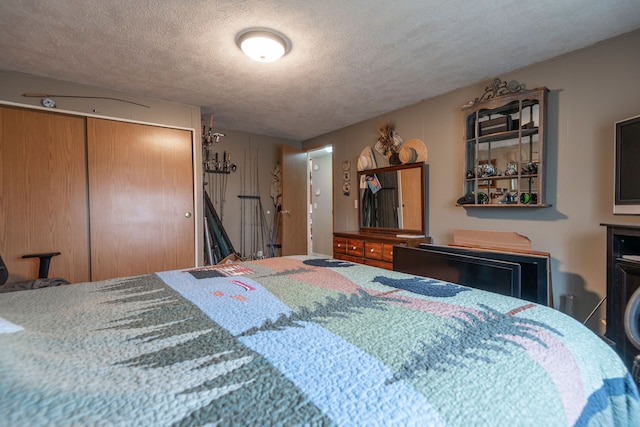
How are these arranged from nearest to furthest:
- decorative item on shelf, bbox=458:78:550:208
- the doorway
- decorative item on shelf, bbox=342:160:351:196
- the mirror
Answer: decorative item on shelf, bbox=458:78:550:208 → the mirror → decorative item on shelf, bbox=342:160:351:196 → the doorway

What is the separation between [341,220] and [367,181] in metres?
0.89

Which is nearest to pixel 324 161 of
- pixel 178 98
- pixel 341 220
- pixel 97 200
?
pixel 341 220

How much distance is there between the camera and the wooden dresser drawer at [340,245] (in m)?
4.02

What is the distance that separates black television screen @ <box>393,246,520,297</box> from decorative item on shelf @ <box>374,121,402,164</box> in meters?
1.40

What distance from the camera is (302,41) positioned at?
217 centimetres

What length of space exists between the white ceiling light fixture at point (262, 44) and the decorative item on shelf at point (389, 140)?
1895 mm

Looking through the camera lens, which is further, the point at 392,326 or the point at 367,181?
the point at 367,181

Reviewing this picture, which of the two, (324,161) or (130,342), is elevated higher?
(324,161)

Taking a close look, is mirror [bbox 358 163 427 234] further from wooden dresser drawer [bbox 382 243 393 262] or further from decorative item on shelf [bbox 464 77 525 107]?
decorative item on shelf [bbox 464 77 525 107]

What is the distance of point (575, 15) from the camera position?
1895 millimetres

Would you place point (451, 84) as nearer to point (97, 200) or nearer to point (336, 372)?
point (336, 372)

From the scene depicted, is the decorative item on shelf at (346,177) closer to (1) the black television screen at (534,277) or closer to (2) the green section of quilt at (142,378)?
(1) the black television screen at (534,277)

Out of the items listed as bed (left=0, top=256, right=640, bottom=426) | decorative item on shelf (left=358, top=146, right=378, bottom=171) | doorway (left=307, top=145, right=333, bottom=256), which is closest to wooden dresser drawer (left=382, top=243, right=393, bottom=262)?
decorative item on shelf (left=358, top=146, right=378, bottom=171)

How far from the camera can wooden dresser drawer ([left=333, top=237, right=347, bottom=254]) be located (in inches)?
158
